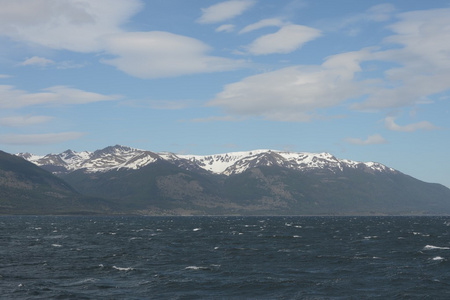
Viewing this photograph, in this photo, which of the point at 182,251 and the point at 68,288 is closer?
the point at 68,288

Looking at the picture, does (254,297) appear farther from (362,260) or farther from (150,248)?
(150,248)

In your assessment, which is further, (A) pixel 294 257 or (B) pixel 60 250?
(B) pixel 60 250

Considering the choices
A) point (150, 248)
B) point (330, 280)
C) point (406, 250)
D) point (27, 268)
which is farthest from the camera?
point (150, 248)

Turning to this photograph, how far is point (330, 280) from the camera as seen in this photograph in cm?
6819

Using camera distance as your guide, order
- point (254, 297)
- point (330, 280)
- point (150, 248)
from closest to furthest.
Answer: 1. point (254, 297)
2. point (330, 280)
3. point (150, 248)

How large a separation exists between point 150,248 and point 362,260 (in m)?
47.3

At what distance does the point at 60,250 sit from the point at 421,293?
75.1 metres

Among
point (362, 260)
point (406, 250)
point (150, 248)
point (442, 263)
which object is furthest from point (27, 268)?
point (406, 250)

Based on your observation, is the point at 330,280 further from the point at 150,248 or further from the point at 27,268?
the point at 150,248

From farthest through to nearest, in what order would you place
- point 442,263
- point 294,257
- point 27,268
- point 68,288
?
1. point 294,257
2. point 442,263
3. point 27,268
4. point 68,288

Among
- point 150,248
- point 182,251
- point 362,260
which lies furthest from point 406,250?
point 150,248

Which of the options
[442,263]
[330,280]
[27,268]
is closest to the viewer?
[330,280]

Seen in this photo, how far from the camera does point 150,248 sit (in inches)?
4564

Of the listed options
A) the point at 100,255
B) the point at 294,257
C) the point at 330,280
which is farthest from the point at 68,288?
the point at 294,257
